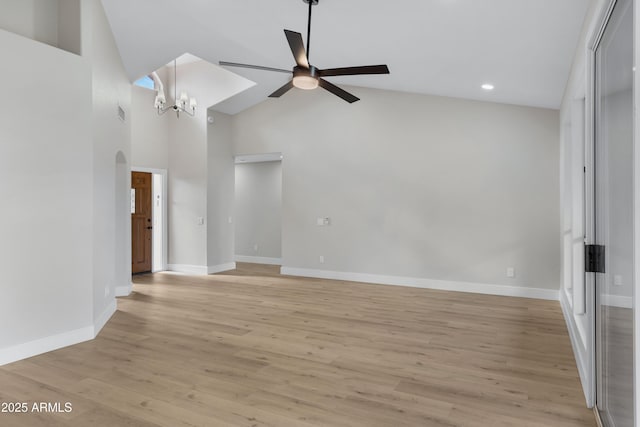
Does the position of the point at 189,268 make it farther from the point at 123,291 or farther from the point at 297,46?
the point at 297,46

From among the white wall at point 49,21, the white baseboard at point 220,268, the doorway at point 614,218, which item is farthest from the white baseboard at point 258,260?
the doorway at point 614,218

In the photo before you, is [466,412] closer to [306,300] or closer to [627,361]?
[627,361]

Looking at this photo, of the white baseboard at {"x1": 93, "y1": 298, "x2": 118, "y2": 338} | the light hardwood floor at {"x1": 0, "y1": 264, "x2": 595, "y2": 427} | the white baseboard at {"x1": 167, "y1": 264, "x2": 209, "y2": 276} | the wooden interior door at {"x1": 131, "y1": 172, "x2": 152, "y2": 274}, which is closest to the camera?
the light hardwood floor at {"x1": 0, "y1": 264, "x2": 595, "y2": 427}

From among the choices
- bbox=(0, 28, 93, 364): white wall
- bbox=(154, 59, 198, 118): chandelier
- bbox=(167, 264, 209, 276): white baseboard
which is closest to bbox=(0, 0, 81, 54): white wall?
bbox=(0, 28, 93, 364): white wall

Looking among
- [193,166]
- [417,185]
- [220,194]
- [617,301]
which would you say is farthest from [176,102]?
[617,301]

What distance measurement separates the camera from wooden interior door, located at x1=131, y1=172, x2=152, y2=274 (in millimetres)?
7816

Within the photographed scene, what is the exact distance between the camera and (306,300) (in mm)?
5754

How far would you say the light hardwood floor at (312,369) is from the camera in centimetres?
253

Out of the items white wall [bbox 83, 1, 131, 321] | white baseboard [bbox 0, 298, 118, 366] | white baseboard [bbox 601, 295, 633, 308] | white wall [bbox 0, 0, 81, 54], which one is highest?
white wall [bbox 0, 0, 81, 54]

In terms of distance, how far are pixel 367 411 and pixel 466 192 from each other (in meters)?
4.59

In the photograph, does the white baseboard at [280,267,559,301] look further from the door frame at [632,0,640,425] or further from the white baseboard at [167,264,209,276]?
the door frame at [632,0,640,425]

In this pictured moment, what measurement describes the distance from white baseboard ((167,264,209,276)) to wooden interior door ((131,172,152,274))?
1.47 ft

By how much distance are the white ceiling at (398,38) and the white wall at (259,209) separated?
382cm

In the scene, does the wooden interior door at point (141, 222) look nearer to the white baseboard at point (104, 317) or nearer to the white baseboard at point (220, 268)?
the white baseboard at point (220, 268)
